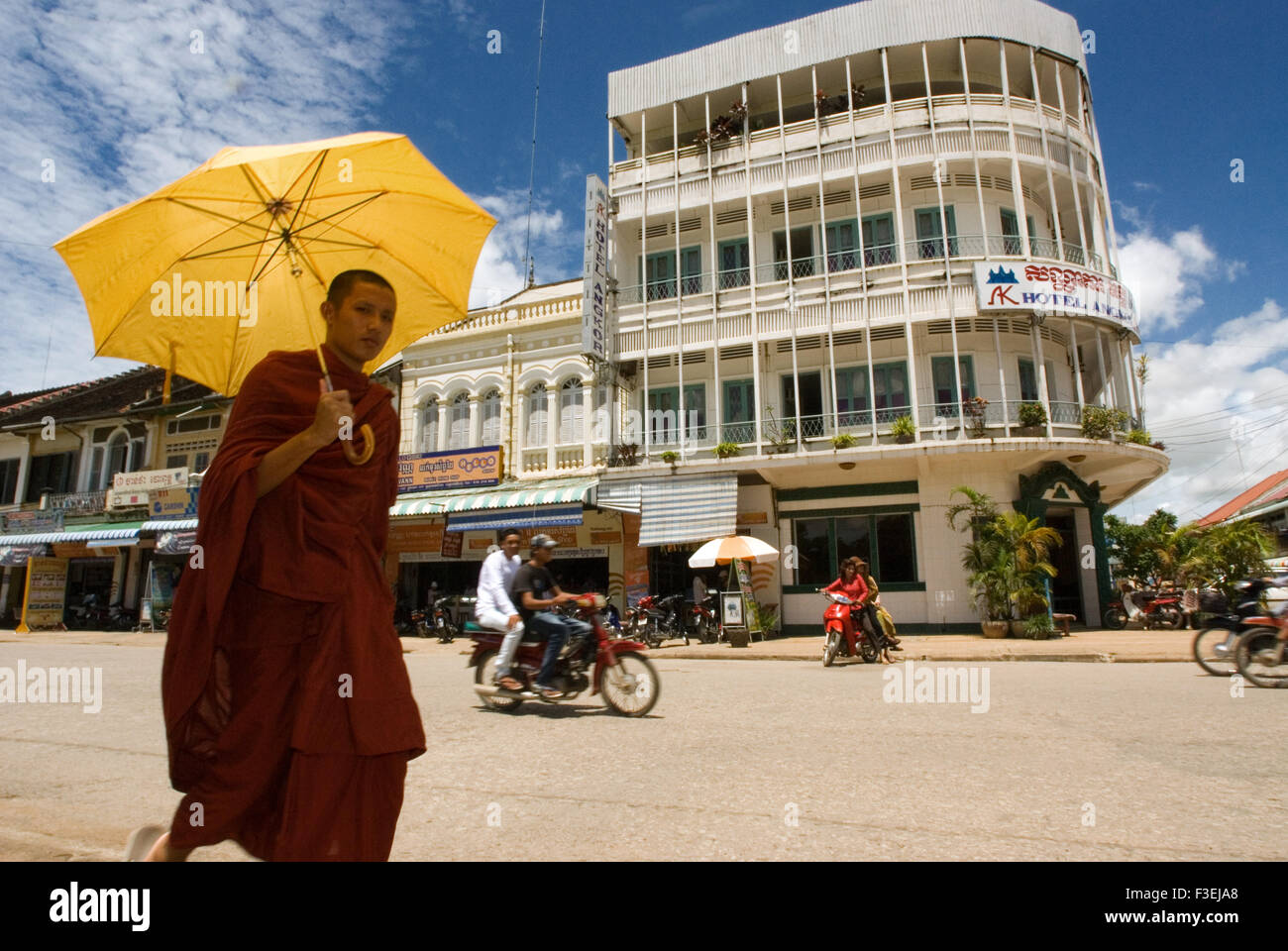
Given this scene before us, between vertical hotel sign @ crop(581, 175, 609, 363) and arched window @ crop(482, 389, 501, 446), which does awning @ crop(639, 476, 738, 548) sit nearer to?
vertical hotel sign @ crop(581, 175, 609, 363)

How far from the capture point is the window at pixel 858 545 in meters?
17.6

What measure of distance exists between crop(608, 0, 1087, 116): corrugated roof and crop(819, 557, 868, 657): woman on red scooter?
14072mm

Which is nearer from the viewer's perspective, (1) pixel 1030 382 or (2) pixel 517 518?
(1) pixel 1030 382

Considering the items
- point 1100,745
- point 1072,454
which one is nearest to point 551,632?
point 1100,745

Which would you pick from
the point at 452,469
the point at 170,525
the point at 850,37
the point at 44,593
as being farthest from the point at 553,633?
the point at 44,593

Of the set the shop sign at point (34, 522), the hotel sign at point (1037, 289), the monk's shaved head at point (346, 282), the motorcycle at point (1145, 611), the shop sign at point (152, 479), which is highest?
the hotel sign at point (1037, 289)

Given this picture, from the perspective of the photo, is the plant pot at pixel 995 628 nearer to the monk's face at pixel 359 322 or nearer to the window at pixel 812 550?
the window at pixel 812 550

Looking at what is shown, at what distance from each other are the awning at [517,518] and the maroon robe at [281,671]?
616 inches

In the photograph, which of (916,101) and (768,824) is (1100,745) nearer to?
(768,824)

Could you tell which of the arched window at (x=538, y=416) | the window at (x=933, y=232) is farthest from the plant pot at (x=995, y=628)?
the arched window at (x=538, y=416)

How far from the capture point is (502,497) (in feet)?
62.4

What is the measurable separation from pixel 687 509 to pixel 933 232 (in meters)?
9.11

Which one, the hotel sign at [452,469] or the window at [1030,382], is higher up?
the window at [1030,382]

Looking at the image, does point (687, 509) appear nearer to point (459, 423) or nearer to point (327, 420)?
point (459, 423)
